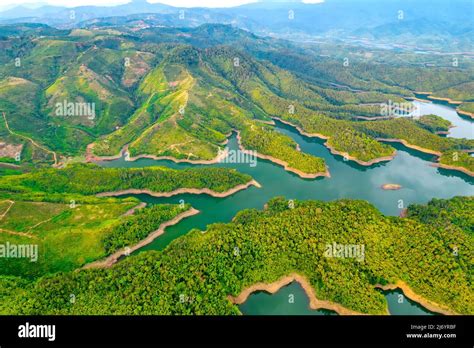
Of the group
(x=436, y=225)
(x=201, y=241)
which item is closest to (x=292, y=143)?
(x=436, y=225)

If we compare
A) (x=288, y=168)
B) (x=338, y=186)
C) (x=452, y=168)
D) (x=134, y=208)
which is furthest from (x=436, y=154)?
(x=134, y=208)

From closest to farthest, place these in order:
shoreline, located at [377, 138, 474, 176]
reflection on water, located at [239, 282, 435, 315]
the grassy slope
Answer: the grassy slope < reflection on water, located at [239, 282, 435, 315] < shoreline, located at [377, 138, 474, 176]

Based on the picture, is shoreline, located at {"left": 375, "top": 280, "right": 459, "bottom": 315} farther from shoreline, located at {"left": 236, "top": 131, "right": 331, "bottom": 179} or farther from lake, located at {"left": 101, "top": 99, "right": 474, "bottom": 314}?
shoreline, located at {"left": 236, "top": 131, "right": 331, "bottom": 179}

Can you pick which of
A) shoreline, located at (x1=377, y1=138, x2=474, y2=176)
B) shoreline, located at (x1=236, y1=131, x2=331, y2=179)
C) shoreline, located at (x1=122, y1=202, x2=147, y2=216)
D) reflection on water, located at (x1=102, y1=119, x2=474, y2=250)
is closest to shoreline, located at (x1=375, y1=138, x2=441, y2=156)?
shoreline, located at (x1=377, y1=138, x2=474, y2=176)

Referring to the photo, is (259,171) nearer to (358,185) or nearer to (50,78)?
(358,185)

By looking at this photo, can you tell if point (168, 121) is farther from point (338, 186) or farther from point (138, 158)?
point (338, 186)

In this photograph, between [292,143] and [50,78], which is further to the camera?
[50,78]
